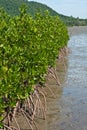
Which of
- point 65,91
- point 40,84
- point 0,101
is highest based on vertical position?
point 0,101

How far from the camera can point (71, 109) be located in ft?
52.0

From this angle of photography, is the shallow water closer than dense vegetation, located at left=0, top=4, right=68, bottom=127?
No

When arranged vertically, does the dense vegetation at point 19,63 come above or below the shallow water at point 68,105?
above

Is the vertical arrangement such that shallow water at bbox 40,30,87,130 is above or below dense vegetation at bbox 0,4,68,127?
below

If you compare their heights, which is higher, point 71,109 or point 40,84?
point 40,84

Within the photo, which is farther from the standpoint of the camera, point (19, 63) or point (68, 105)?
point (68, 105)

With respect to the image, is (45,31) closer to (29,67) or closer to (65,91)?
(65,91)

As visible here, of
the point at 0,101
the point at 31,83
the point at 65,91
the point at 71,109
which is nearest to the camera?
the point at 0,101

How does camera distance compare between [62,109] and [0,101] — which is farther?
[62,109]

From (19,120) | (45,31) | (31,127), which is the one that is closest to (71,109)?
(19,120)

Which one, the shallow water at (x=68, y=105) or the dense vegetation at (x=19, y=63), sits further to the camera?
the shallow water at (x=68, y=105)

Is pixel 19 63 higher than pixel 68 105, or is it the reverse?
pixel 19 63

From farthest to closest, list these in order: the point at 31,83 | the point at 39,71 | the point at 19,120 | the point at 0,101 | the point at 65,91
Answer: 1. the point at 65,91
2. the point at 19,120
3. the point at 39,71
4. the point at 31,83
5. the point at 0,101

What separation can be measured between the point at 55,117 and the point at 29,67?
9.22 feet
